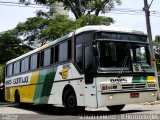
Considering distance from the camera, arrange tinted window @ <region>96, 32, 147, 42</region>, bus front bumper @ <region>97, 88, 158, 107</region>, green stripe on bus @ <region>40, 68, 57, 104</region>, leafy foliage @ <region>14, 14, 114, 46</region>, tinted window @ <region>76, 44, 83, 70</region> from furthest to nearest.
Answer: leafy foliage @ <region>14, 14, 114, 46</region>
green stripe on bus @ <region>40, 68, 57, 104</region>
tinted window @ <region>76, 44, 83, 70</region>
tinted window @ <region>96, 32, 147, 42</region>
bus front bumper @ <region>97, 88, 158, 107</region>

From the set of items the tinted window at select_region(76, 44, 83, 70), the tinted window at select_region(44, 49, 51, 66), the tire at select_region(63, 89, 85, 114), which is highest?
the tinted window at select_region(44, 49, 51, 66)

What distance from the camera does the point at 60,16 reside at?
115 feet

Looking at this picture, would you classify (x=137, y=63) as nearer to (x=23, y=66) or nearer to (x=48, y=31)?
(x=23, y=66)

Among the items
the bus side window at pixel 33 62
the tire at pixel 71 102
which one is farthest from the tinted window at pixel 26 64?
the tire at pixel 71 102

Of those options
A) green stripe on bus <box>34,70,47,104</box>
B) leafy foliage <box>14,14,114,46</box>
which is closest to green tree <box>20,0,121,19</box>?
leafy foliage <box>14,14,114,46</box>

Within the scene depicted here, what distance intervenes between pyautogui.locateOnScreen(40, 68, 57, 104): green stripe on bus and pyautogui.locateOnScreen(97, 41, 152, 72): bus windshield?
336cm

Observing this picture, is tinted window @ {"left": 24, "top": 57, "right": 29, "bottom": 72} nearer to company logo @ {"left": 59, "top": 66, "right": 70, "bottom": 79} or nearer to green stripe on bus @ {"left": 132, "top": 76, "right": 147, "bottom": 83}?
company logo @ {"left": 59, "top": 66, "right": 70, "bottom": 79}

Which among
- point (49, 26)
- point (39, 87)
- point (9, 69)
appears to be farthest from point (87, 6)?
point (39, 87)

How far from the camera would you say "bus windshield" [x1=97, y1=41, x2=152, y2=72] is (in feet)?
40.5

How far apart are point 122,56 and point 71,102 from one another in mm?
2713

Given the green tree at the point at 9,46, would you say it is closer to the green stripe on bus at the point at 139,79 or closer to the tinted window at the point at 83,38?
the tinted window at the point at 83,38

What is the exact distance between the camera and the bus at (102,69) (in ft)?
40.0

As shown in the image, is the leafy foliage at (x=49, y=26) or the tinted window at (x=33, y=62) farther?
the leafy foliage at (x=49, y=26)

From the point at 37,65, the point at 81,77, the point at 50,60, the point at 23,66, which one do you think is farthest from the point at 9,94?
the point at 81,77
